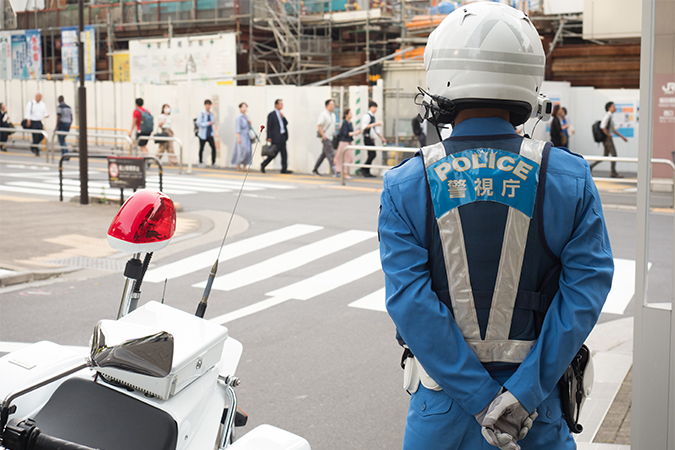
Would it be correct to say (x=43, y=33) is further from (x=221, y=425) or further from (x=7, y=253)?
(x=221, y=425)

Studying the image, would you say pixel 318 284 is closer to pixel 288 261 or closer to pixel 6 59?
pixel 288 261

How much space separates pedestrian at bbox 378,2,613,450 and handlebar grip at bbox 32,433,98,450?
2.97 feet

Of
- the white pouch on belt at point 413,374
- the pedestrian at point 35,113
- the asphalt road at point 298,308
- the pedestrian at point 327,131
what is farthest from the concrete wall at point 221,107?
the white pouch on belt at point 413,374

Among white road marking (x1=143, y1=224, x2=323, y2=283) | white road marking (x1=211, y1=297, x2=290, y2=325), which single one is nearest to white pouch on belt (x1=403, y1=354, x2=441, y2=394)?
white road marking (x1=211, y1=297, x2=290, y2=325)

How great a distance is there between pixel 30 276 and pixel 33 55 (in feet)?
94.3

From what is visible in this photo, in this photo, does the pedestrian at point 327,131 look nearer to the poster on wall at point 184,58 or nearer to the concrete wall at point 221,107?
the concrete wall at point 221,107

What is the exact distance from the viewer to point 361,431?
462 cm

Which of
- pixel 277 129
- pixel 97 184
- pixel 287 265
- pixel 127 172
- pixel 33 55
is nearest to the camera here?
pixel 287 265

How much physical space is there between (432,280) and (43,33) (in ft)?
125

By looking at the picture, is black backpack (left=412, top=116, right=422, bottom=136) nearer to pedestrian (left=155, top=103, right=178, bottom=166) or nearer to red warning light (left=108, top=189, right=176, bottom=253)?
pedestrian (left=155, top=103, right=178, bottom=166)

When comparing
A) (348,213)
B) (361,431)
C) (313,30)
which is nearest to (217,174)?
(348,213)

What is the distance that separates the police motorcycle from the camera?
81.4 inches

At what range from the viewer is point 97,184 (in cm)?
1666

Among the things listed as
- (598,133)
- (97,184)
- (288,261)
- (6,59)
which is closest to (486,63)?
(288,261)
